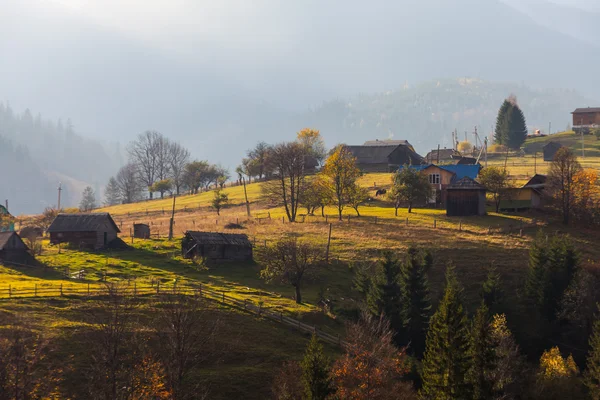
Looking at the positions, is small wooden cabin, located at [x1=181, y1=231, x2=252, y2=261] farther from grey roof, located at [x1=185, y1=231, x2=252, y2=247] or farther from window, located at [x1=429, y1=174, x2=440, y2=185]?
window, located at [x1=429, y1=174, x2=440, y2=185]

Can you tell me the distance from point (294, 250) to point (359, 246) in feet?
46.7

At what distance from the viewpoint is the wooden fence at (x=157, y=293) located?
148 feet

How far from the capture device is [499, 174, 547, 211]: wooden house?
78.8m

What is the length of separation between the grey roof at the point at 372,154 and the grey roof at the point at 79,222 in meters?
70.8

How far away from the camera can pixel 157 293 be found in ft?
155

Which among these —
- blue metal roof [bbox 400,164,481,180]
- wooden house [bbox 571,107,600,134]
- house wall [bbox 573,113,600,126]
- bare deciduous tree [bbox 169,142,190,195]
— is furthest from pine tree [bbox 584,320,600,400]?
house wall [bbox 573,113,600,126]

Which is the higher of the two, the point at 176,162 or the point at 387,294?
the point at 176,162

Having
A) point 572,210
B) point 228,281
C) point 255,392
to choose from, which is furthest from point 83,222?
point 572,210

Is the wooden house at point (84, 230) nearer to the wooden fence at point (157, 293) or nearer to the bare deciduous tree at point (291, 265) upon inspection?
the wooden fence at point (157, 293)

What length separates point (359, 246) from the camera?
6769 cm

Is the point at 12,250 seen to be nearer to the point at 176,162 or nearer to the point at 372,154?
the point at 372,154

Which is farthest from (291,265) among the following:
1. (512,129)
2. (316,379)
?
(512,129)

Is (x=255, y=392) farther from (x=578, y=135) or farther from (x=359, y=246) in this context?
(x=578, y=135)

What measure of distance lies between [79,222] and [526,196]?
57.1 meters
